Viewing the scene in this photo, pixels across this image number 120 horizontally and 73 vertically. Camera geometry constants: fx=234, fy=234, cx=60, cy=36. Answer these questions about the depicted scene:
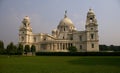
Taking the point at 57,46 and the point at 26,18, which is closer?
the point at 57,46

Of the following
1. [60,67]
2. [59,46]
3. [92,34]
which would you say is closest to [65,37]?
[59,46]

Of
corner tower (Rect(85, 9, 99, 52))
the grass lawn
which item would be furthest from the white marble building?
the grass lawn

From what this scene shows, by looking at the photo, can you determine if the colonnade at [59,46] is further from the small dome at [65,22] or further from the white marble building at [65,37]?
the small dome at [65,22]

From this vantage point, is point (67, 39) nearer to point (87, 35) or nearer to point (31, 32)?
point (87, 35)

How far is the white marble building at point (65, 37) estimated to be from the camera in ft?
243

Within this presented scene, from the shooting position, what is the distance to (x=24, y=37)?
8300 centimetres

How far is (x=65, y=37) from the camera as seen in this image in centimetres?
8250

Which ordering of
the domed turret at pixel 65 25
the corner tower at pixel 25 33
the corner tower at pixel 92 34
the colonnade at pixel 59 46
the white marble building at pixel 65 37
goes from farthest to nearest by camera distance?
the domed turret at pixel 65 25, the corner tower at pixel 25 33, the colonnade at pixel 59 46, the white marble building at pixel 65 37, the corner tower at pixel 92 34

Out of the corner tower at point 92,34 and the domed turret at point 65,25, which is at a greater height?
the domed turret at point 65,25

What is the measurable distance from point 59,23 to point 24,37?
14.1 metres

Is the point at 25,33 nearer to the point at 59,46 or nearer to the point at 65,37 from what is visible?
the point at 65,37

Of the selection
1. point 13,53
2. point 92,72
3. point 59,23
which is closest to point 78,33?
point 59,23

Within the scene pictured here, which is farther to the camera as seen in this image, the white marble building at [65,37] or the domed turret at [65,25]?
the domed turret at [65,25]

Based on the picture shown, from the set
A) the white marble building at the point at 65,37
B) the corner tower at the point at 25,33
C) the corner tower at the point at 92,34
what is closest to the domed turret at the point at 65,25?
the white marble building at the point at 65,37
